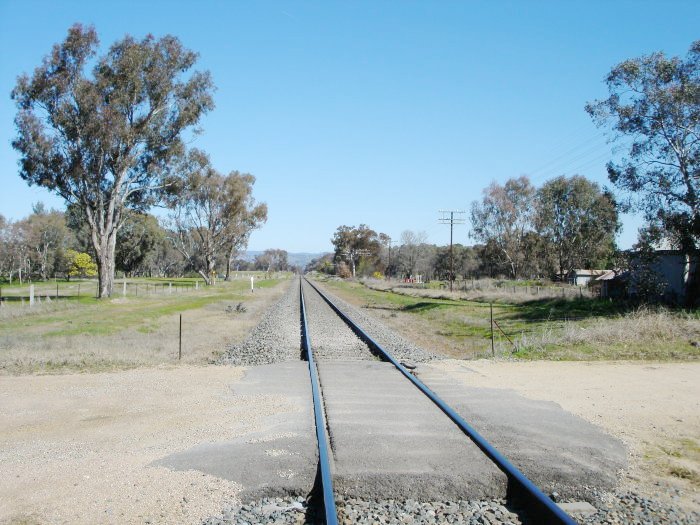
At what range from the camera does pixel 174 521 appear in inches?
187

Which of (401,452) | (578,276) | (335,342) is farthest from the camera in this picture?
(578,276)

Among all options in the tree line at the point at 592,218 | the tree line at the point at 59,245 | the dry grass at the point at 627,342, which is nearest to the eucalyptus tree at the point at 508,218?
the tree line at the point at 592,218

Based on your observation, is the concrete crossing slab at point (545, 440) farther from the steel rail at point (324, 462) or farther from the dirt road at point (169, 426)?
the steel rail at point (324, 462)


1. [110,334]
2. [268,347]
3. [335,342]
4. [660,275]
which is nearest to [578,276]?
[660,275]

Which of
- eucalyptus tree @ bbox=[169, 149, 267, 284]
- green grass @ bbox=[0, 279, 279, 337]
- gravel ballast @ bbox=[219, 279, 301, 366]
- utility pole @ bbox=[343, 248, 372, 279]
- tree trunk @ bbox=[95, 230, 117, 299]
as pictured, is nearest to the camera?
gravel ballast @ bbox=[219, 279, 301, 366]

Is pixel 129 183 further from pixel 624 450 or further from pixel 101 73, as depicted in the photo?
pixel 624 450

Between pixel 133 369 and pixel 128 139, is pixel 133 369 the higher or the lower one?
the lower one

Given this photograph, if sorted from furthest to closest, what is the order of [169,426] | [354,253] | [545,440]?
1. [354,253]
2. [169,426]
3. [545,440]

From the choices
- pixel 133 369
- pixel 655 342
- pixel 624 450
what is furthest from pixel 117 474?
pixel 655 342

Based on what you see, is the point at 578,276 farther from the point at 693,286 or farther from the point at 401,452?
the point at 401,452

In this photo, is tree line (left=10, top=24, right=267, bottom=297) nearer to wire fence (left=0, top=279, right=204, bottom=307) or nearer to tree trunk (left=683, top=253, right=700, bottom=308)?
wire fence (left=0, top=279, right=204, bottom=307)

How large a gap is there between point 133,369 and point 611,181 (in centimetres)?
3040

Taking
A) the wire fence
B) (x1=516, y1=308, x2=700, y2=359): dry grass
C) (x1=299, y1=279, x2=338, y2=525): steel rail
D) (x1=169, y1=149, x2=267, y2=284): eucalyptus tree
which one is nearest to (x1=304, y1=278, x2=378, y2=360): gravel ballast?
(x1=516, y1=308, x2=700, y2=359): dry grass

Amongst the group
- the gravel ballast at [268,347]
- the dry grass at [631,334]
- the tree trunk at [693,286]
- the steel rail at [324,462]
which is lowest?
the gravel ballast at [268,347]
